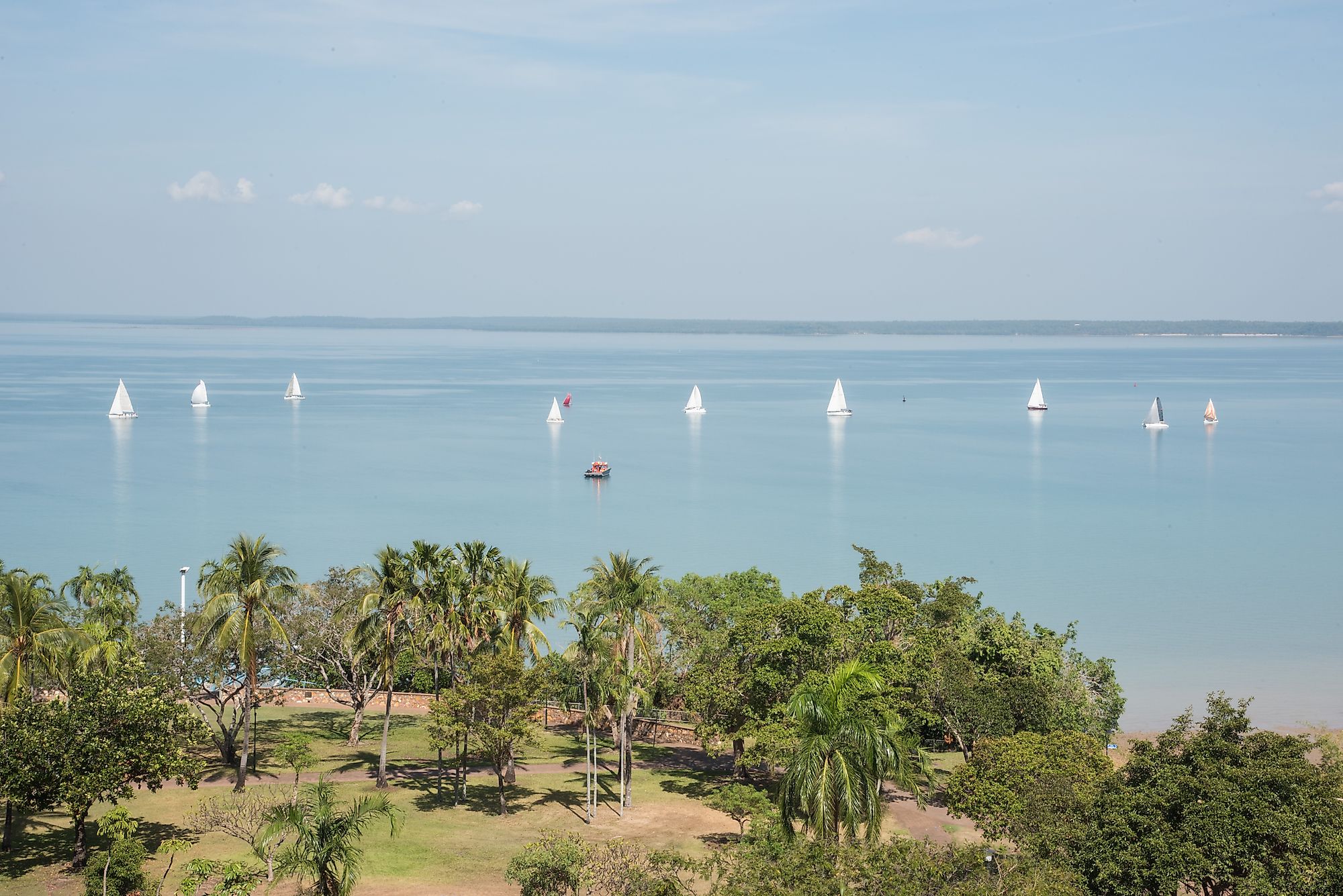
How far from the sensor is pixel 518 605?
3638 centimetres

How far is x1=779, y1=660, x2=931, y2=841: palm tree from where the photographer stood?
2375 centimetres

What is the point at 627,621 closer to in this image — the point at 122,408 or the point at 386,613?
the point at 386,613

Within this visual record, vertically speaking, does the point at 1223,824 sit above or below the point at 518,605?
below

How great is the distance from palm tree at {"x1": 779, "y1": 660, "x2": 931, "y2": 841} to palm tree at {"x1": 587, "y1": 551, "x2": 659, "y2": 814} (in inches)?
416

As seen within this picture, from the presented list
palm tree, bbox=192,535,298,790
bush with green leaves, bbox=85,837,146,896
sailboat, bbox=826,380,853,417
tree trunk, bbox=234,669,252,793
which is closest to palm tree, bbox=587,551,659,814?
palm tree, bbox=192,535,298,790

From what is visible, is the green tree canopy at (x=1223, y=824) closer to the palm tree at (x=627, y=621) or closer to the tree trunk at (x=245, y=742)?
the palm tree at (x=627, y=621)

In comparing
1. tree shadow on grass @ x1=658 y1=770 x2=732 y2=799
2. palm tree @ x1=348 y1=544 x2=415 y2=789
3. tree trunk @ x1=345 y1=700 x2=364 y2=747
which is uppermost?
palm tree @ x1=348 y1=544 x2=415 y2=789

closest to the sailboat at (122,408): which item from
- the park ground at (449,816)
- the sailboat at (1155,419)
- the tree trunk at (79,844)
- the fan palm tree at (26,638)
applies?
the park ground at (449,816)

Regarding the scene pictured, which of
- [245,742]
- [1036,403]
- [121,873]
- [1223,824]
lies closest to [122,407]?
[1036,403]

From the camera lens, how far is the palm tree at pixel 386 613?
35.1m

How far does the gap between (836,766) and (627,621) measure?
12640 millimetres

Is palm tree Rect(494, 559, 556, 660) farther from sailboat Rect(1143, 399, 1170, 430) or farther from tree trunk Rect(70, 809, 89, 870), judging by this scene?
sailboat Rect(1143, 399, 1170, 430)

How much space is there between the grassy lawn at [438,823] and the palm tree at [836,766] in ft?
25.1

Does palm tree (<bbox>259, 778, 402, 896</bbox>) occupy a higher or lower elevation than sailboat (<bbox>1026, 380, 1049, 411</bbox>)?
lower
